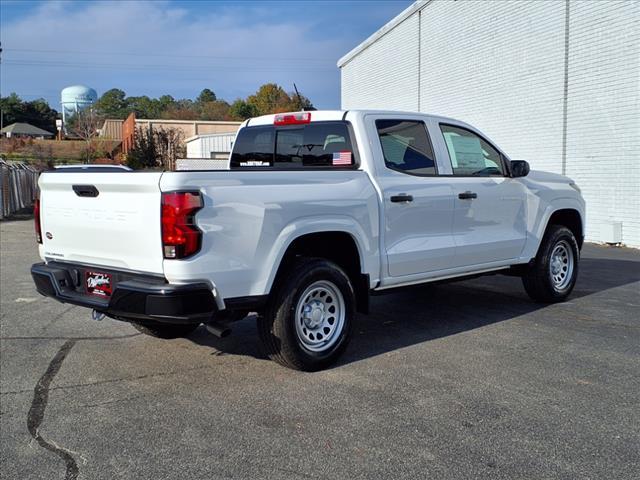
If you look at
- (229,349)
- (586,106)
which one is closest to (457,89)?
(586,106)

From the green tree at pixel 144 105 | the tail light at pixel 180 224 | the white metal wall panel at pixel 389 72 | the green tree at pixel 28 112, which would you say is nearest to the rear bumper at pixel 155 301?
the tail light at pixel 180 224

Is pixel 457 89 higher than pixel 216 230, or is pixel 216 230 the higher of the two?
pixel 457 89

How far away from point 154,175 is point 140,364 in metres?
1.92

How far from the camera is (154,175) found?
13.4 ft

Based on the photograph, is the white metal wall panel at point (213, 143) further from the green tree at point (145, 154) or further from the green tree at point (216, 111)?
the green tree at point (216, 111)

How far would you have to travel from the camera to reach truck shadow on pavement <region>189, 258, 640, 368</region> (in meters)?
5.73

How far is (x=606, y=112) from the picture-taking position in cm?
1374

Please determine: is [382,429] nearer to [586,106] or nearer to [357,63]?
[586,106]

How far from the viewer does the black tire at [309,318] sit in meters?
4.64

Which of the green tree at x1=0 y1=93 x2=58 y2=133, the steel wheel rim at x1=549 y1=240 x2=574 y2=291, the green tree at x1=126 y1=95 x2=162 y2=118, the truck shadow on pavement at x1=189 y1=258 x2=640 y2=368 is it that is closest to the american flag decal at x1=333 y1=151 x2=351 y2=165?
the truck shadow on pavement at x1=189 y1=258 x2=640 y2=368

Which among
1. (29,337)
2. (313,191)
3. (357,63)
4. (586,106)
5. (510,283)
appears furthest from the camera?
(357,63)

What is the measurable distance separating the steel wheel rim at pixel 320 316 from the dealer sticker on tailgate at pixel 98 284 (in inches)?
55.5

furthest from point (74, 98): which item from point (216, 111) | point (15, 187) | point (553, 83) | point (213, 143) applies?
point (553, 83)

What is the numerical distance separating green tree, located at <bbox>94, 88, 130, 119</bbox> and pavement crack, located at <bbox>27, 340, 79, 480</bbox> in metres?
102
